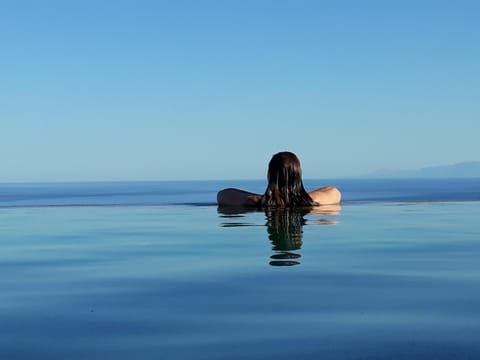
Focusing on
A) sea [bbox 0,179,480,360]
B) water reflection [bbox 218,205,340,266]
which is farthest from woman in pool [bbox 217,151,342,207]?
sea [bbox 0,179,480,360]

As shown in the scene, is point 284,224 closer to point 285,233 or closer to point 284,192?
point 285,233

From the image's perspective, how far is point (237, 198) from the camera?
15.5 meters

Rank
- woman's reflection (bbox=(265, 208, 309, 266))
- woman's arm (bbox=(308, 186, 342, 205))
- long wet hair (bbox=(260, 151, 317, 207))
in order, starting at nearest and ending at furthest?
woman's reflection (bbox=(265, 208, 309, 266)) < long wet hair (bbox=(260, 151, 317, 207)) < woman's arm (bbox=(308, 186, 342, 205))

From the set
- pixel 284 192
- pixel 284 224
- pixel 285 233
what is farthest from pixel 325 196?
pixel 285 233

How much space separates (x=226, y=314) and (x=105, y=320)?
838 mm

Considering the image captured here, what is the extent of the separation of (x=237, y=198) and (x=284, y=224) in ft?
14.5

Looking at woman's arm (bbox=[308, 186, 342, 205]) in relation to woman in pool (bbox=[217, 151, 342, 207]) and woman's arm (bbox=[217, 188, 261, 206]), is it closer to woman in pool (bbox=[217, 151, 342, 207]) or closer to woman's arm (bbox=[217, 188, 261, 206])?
woman in pool (bbox=[217, 151, 342, 207])

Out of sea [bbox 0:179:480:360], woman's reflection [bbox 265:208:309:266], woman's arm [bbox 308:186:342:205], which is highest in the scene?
woman's arm [bbox 308:186:342:205]

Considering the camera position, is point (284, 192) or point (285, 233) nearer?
point (285, 233)

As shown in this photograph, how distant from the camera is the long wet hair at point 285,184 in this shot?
13570 millimetres

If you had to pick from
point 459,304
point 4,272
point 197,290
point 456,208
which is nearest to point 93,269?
point 4,272

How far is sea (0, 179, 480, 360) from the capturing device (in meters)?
3.66

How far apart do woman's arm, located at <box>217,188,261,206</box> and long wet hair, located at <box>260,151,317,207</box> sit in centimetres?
46

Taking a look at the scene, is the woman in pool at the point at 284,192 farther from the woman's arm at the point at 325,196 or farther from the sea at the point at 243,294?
the sea at the point at 243,294
